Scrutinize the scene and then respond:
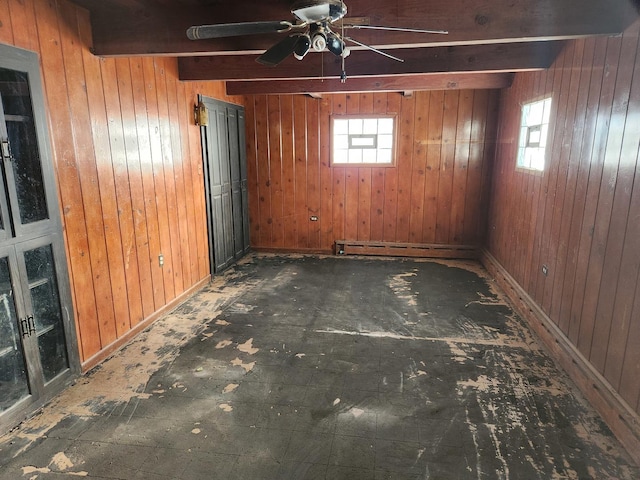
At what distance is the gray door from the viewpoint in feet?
16.2

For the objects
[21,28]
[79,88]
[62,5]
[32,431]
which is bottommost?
[32,431]

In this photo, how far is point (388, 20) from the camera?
2.60 meters

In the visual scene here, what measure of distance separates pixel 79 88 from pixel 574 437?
382 centimetres

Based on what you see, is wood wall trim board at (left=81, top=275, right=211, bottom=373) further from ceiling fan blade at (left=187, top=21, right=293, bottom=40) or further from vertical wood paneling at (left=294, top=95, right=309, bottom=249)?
ceiling fan blade at (left=187, top=21, right=293, bottom=40)

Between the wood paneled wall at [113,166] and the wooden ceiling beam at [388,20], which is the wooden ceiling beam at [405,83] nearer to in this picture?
the wood paneled wall at [113,166]

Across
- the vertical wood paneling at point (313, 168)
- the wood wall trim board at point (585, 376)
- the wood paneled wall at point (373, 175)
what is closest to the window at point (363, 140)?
the wood paneled wall at point (373, 175)

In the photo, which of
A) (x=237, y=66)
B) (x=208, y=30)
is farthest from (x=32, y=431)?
(x=237, y=66)

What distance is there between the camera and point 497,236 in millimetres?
5273

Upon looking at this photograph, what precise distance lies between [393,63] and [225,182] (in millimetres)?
2675

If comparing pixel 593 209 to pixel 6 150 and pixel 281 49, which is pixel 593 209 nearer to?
pixel 281 49

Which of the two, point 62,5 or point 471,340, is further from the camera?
point 471,340

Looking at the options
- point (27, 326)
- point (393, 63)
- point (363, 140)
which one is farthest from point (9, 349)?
point (363, 140)

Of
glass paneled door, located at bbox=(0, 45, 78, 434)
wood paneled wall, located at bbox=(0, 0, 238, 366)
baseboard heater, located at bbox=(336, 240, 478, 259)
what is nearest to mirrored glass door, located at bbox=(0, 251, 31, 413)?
glass paneled door, located at bbox=(0, 45, 78, 434)

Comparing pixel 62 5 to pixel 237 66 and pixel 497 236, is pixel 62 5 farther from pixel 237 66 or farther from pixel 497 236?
pixel 497 236
